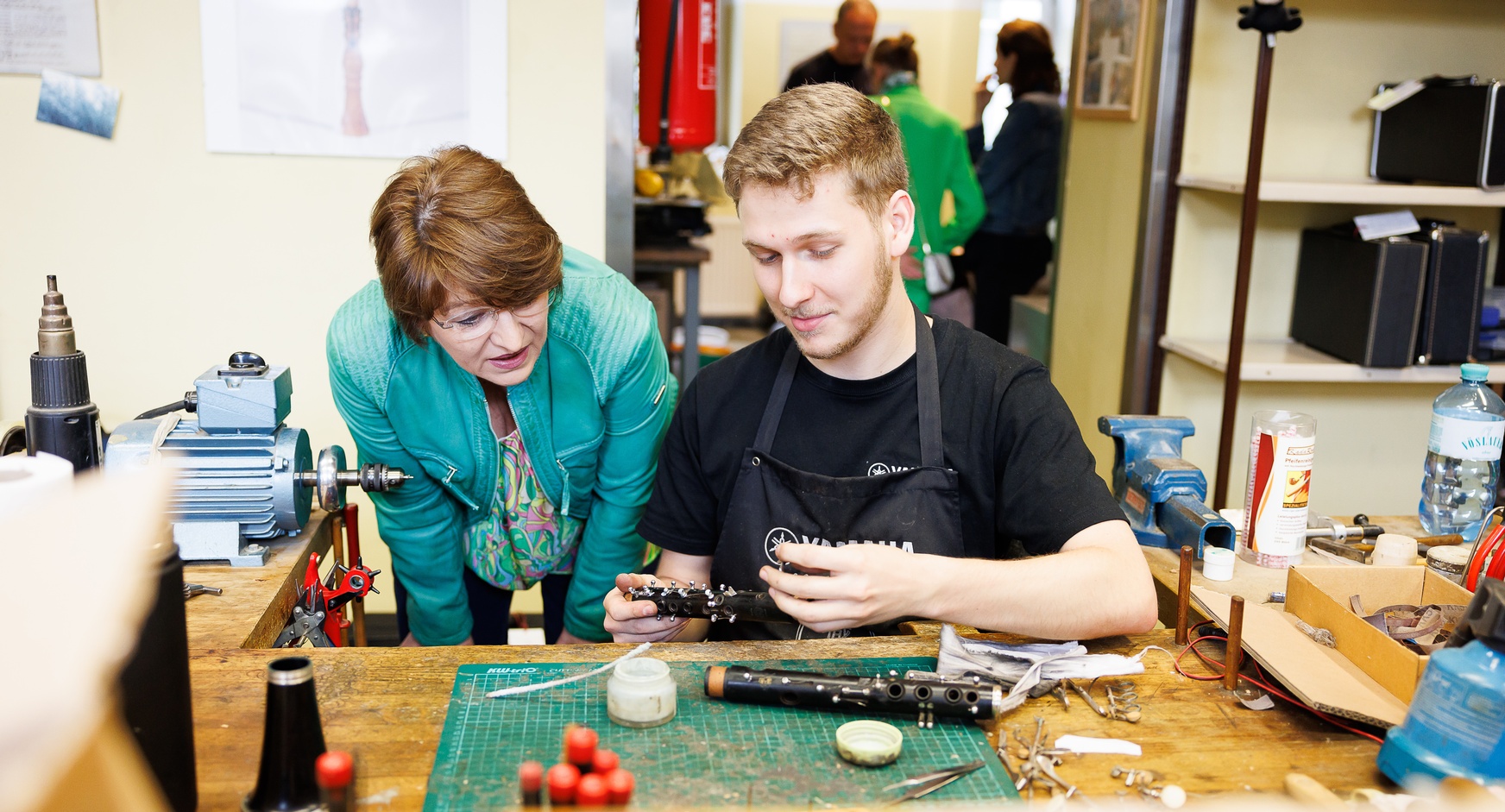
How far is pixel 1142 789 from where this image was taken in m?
1.22

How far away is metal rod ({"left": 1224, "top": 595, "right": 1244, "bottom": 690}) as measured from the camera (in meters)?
1.44

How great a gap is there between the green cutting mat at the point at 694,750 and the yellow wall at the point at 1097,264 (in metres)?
2.60

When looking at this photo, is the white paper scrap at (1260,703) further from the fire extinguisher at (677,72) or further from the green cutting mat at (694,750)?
the fire extinguisher at (677,72)

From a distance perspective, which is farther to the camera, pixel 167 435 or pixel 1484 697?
pixel 167 435

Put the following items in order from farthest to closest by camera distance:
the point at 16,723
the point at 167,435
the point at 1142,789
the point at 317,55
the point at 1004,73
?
1. the point at 1004,73
2. the point at 317,55
3. the point at 167,435
4. the point at 1142,789
5. the point at 16,723

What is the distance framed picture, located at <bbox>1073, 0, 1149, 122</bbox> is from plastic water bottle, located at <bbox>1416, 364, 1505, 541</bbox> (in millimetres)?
1784

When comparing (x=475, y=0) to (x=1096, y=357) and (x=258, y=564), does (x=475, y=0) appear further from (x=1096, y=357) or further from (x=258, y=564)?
(x=1096, y=357)

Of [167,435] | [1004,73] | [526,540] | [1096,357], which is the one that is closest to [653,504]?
[526,540]

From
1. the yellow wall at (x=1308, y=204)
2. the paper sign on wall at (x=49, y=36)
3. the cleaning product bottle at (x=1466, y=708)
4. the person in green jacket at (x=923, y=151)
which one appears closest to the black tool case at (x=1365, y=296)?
the yellow wall at (x=1308, y=204)

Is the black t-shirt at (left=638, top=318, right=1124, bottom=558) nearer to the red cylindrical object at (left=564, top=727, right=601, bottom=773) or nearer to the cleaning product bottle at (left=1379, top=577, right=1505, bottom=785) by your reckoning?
the cleaning product bottle at (left=1379, top=577, right=1505, bottom=785)

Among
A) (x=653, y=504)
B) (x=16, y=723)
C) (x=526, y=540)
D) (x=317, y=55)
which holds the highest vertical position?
(x=317, y=55)

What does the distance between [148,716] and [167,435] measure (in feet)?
2.92

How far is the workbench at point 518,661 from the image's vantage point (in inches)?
48.8

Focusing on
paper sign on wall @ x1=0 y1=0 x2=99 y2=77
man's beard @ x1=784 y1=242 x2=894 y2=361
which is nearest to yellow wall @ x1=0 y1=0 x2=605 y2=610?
paper sign on wall @ x1=0 y1=0 x2=99 y2=77
